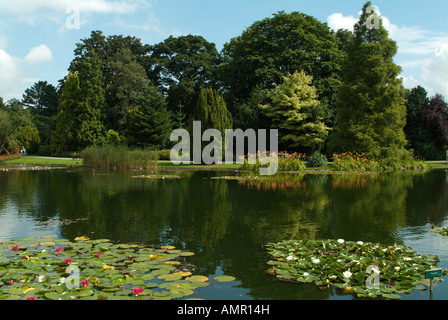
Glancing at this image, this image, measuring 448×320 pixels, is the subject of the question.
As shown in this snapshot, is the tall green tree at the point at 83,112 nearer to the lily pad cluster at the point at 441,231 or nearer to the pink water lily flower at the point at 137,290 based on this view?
the lily pad cluster at the point at 441,231

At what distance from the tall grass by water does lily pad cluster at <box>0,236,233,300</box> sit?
17.5 meters

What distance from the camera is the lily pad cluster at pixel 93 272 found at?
14.8ft

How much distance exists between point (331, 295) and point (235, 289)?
1.13 meters

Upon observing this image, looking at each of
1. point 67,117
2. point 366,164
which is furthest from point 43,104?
point 366,164

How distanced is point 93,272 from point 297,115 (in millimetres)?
24086

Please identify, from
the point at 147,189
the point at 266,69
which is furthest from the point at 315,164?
the point at 147,189

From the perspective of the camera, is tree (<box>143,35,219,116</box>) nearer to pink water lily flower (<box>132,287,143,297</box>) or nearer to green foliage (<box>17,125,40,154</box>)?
green foliage (<box>17,125,40,154</box>)

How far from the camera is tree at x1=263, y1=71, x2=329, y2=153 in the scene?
28266 millimetres

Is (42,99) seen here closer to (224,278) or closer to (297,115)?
(297,115)

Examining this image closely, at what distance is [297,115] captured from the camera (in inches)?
1099

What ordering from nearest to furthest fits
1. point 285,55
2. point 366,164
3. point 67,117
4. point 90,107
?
1. point 366,164
2. point 285,55
3. point 90,107
4. point 67,117

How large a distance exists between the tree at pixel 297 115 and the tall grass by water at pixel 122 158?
9.20 metres

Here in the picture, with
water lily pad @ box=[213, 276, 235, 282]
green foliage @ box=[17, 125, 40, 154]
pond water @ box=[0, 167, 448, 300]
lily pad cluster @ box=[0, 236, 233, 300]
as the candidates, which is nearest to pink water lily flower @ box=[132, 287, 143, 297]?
lily pad cluster @ box=[0, 236, 233, 300]
